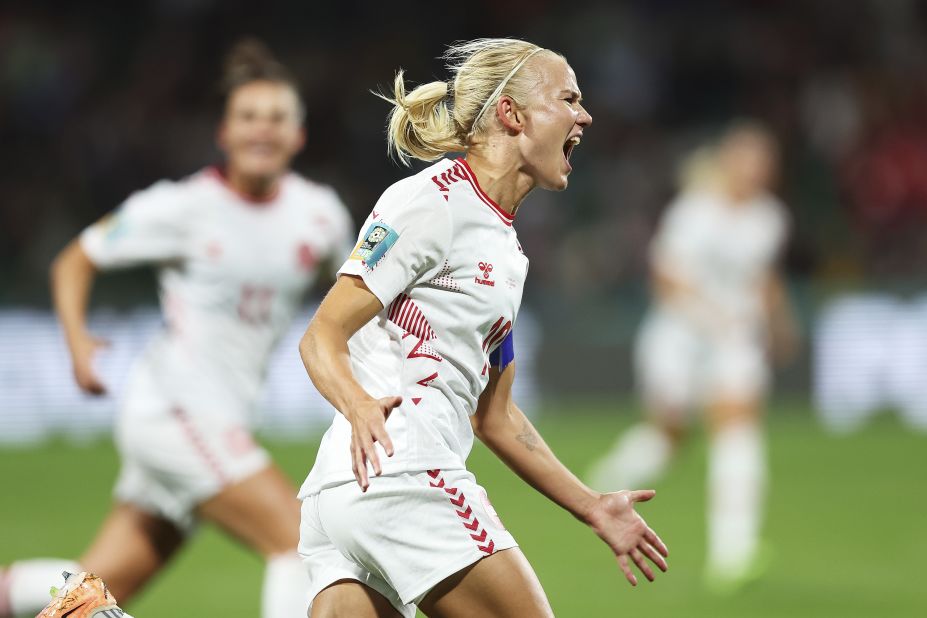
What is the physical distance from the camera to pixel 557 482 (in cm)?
402

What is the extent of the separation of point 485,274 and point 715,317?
6047 millimetres

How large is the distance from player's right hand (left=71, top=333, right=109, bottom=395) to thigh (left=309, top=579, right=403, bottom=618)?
2.01 m

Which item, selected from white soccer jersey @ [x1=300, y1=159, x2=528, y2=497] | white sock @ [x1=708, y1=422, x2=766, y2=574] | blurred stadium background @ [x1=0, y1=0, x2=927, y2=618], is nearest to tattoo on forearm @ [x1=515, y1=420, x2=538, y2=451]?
white soccer jersey @ [x1=300, y1=159, x2=528, y2=497]

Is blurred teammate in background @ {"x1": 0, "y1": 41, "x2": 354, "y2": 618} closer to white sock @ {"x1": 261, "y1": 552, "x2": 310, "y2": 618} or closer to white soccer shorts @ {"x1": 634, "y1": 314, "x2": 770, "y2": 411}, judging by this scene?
white sock @ {"x1": 261, "y1": 552, "x2": 310, "y2": 618}

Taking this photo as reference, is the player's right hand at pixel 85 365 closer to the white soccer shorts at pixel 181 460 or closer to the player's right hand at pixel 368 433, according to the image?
the white soccer shorts at pixel 181 460

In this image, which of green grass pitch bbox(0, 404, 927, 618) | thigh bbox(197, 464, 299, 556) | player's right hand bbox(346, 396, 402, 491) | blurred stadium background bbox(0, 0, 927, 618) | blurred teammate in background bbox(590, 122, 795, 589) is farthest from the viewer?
blurred stadium background bbox(0, 0, 927, 618)

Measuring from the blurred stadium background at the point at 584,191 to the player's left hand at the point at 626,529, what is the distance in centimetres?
571

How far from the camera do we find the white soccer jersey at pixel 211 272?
5500 millimetres

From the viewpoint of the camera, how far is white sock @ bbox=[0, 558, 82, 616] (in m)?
4.84

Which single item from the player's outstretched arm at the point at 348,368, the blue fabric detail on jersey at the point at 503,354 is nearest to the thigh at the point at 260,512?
the blue fabric detail on jersey at the point at 503,354

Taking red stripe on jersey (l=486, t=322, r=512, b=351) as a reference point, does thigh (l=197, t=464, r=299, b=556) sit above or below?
below

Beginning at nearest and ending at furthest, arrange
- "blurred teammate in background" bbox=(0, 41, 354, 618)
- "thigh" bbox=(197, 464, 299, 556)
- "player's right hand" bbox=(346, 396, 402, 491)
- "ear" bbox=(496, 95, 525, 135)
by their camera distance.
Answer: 1. "player's right hand" bbox=(346, 396, 402, 491)
2. "ear" bbox=(496, 95, 525, 135)
3. "thigh" bbox=(197, 464, 299, 556)
4. "blurred teammate in background" bbox=(0, 41, 354, 618)

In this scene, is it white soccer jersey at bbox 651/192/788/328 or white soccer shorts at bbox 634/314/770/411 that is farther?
white soccer jersey at bbox 651/192/788/328

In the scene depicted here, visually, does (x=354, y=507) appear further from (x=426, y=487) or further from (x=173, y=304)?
(x=173, y=304)
